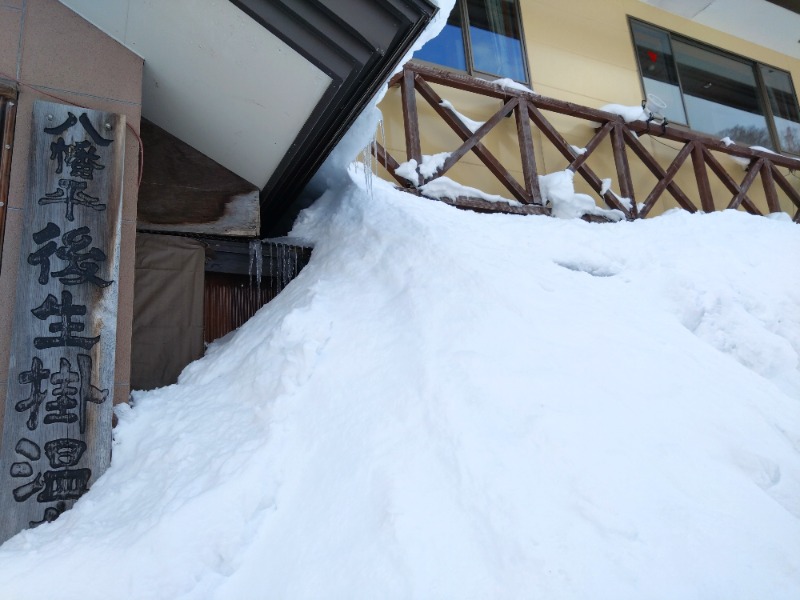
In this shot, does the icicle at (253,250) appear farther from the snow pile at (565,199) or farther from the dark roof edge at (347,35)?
the snow pile at (565,199)

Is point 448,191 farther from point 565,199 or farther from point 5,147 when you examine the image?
point 5,147

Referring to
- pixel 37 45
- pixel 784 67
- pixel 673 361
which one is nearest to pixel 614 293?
pixel 673 361

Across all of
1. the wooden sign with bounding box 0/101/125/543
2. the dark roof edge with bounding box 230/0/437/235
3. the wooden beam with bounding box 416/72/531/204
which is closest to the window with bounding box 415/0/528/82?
the wooden beam with bounding box 416/72/531/204

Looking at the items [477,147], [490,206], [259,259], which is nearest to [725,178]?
[477,147]

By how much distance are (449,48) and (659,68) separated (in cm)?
412

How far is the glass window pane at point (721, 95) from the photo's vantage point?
10.2m

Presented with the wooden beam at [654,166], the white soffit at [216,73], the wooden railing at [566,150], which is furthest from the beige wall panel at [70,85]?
the wooden beam at [654,166]

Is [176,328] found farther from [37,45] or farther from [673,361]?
[673,361]

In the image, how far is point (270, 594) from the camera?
2615 mm

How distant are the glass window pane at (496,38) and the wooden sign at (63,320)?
5884 mm

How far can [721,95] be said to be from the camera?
10609 mm

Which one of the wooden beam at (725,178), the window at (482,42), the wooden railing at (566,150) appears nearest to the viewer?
the wooden railing at (566,150)

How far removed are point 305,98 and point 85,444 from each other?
8.91 feet

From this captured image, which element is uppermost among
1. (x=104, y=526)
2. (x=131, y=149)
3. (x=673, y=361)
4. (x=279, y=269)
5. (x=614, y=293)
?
(x=131, y=149)
